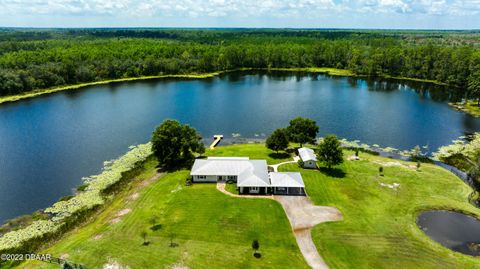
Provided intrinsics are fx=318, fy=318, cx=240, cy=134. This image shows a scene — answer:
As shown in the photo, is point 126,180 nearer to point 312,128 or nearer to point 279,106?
point 312,128

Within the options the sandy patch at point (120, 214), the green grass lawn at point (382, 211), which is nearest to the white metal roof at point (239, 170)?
the green grass lawn at point (382, 211)

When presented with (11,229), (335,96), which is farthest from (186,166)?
(335,96)

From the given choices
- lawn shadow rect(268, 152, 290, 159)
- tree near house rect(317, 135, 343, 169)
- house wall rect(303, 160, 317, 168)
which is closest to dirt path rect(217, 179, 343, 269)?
tree near house rect(317, 135, 343, 169)

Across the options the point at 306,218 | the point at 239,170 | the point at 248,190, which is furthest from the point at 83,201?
the point at 306,218

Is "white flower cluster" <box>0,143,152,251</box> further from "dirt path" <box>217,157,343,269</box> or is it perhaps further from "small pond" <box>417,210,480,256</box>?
"small pond" <box>417,210,480,256</box>

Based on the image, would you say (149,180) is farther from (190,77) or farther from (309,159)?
(190,77)

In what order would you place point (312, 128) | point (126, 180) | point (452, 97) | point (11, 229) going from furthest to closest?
1. point (452, 97)
2. point (312, 128)
3. point (126, 180)
4. point (11, 229)
